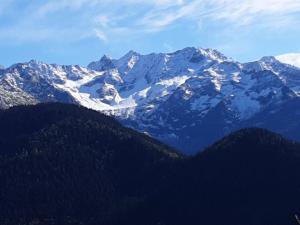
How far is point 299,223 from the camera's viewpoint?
260ft
